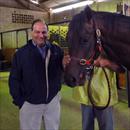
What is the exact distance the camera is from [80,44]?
1.83 metres

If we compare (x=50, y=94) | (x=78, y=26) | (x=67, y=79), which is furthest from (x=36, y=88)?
(x=78, y=26)

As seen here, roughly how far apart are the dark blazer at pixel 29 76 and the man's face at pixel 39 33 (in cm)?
8

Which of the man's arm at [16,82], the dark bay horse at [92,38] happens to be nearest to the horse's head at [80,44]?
the dark bay horse at [92,38]

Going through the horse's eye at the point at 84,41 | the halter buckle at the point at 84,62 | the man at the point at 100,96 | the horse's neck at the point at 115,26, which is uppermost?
the horse's neck at the point at 115,26

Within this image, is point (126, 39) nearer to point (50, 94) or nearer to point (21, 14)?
point (50, 94)

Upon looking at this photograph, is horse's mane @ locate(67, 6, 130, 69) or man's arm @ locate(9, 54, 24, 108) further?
man's arm @ locate(9, 54, 24, 108)

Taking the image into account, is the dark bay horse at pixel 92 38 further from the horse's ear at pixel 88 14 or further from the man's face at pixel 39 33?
the man's face at pixel 39 33

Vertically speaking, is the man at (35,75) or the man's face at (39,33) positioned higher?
the man's face at (39,33)

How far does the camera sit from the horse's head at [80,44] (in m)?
1.81

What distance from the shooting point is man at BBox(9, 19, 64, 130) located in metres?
2.45

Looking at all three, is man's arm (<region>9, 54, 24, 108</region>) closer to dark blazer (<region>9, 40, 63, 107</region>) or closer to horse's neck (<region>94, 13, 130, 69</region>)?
dark blazer (<region>9, 40, 63, 107</region>)

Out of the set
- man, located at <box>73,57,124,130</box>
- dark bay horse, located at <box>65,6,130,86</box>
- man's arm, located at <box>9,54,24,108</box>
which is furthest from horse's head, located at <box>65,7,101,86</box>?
man's arm, located at <box>9,54,24,108</box>

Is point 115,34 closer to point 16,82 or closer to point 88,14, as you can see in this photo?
point 88,14

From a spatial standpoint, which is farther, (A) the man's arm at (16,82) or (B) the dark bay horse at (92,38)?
(A) the man's arm at (16,82)
